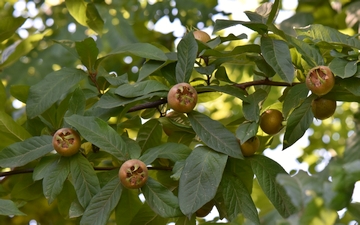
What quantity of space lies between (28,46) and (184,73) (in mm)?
855

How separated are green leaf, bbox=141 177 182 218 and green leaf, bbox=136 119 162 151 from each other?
197 mm

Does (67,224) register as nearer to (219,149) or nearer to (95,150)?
(95,150)

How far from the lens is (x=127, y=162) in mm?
1282

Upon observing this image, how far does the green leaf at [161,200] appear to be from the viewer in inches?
49.1

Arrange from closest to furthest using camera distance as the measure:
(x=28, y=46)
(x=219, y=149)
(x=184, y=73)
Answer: (x=219, y=149) → (x=184, y=73) → (x=28, y=46)

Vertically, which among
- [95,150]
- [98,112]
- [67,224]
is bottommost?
[67,224]

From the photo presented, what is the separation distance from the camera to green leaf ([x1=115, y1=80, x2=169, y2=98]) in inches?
52.8

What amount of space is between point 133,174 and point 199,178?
15 cm

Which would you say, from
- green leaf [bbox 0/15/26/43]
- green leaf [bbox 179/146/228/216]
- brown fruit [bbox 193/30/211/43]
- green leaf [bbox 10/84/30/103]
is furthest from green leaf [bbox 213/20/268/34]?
green leaf [bbox 0/15/26/43]

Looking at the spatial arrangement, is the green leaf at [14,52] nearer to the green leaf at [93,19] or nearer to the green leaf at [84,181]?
the green leaf at [93,19]

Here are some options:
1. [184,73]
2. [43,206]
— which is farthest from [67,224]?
[184,73]

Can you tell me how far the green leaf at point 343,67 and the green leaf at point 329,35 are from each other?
60 millimetres

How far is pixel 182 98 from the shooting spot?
4.33 ft

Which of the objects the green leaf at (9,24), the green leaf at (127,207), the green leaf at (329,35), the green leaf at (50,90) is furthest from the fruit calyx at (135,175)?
the green leaf at (9,24)
